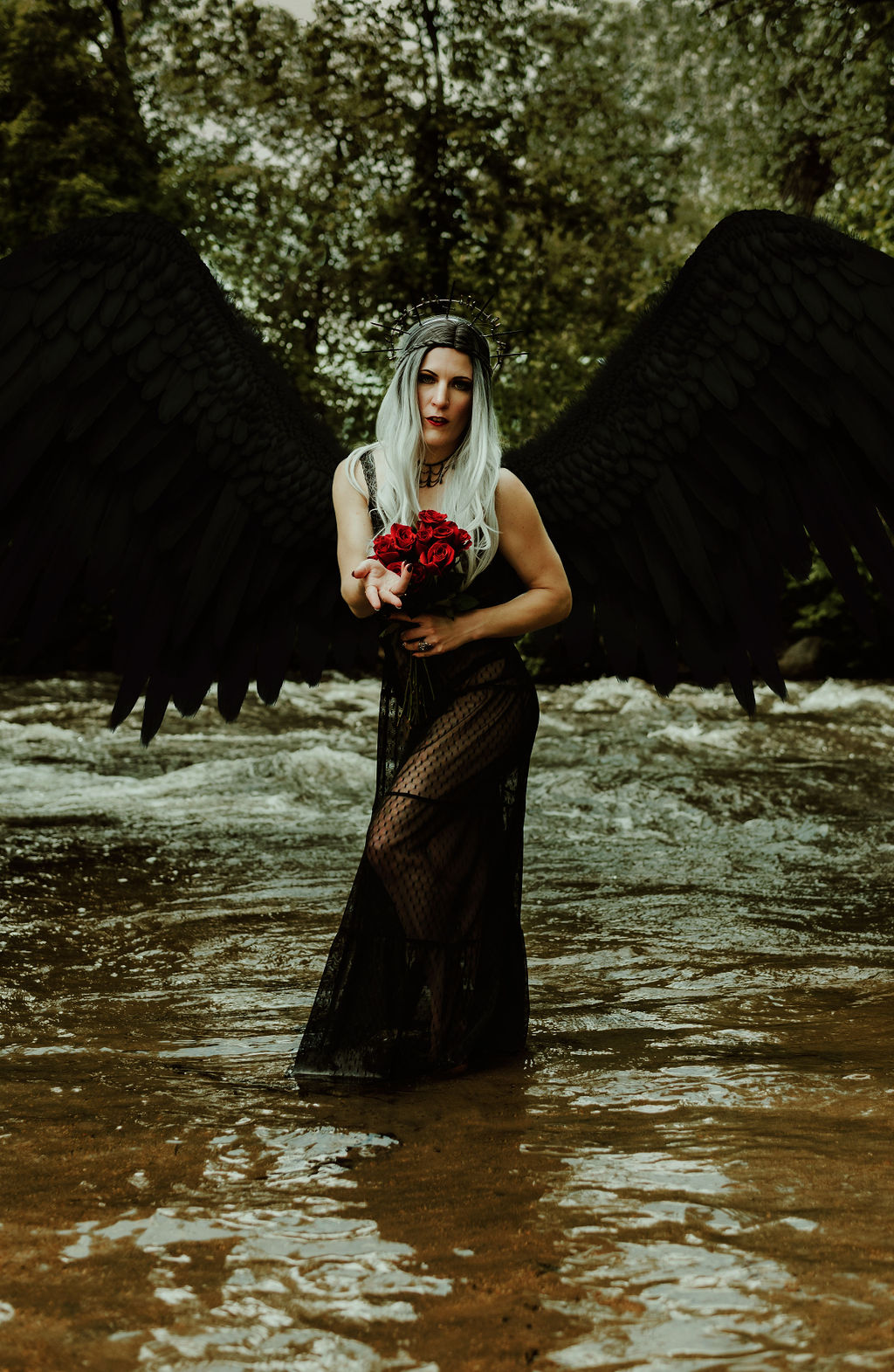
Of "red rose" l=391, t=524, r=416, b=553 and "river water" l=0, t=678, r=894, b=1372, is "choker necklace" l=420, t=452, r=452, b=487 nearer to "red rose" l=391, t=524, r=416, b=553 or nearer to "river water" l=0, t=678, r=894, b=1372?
"red rose" l=391, t=524, r=416, b=553

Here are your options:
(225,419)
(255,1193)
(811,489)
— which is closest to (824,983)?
(811,489)

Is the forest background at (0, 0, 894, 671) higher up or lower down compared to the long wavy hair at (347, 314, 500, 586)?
higher up

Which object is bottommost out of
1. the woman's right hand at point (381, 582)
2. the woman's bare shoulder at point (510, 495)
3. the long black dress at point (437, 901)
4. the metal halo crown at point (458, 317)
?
the long black dress at point (437, 901)

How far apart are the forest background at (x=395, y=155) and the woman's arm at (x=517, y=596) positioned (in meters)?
14.4

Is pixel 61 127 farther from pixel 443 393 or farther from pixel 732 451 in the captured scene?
pixel 443 393

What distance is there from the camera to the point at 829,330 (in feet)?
14.4

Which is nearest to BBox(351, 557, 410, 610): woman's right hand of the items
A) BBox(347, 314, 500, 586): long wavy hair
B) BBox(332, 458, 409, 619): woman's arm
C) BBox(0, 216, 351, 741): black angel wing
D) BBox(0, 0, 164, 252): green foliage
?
BBox(332, 458, 409, 619): woman's arm

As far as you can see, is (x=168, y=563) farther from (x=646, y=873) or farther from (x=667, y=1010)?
(x=646, y=873)

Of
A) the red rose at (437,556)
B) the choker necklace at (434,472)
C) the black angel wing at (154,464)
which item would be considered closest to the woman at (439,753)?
the choker necklace at (434,472)

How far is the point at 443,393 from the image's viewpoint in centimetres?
367

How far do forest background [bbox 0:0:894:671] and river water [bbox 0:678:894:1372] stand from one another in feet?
41.1

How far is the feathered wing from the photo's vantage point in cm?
432

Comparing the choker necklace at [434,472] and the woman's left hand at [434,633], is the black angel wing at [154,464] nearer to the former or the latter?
the choker necklace at [434,472]

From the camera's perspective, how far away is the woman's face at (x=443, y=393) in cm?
368
